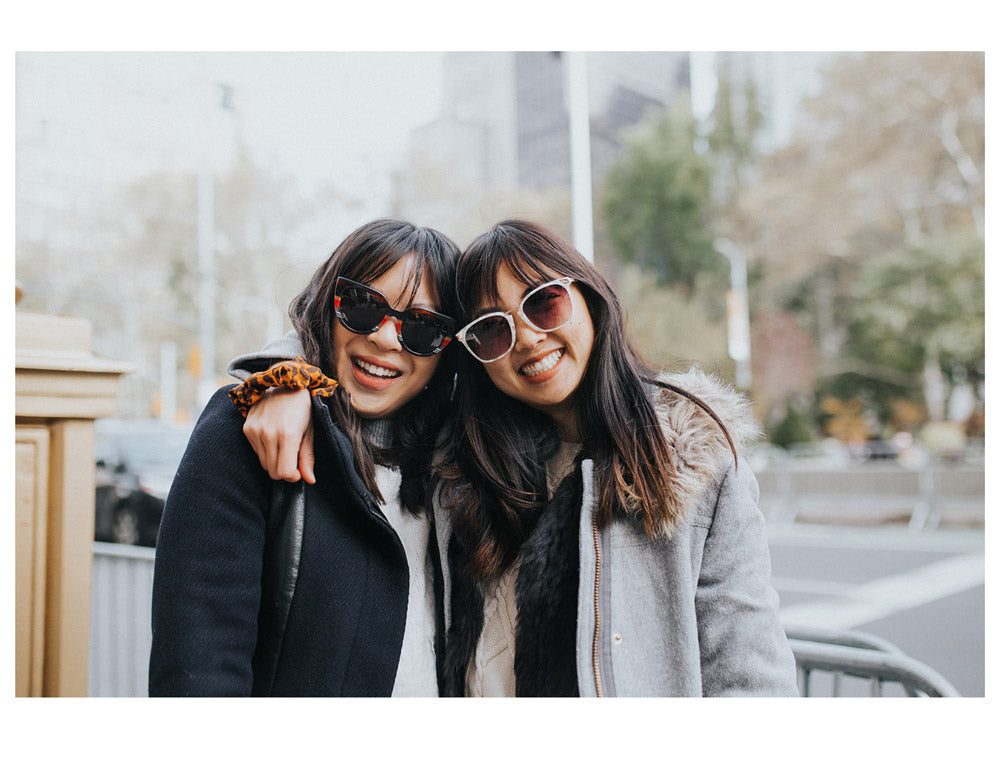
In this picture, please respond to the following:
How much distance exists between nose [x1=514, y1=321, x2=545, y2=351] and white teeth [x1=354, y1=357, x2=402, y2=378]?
37 cm

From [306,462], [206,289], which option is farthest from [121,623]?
[206,289]

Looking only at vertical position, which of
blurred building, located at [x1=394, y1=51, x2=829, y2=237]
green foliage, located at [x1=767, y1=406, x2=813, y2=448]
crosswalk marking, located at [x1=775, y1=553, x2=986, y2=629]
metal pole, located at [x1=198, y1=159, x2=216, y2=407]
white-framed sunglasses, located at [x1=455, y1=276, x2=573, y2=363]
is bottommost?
crosswalk marking, located at [x1=775, y1=553, x2=986, y2=629]

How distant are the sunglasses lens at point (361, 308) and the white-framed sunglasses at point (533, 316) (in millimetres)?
253

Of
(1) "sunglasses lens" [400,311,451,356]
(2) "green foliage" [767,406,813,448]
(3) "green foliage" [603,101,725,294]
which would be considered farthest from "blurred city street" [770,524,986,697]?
(3) "green foliage" [603,101,725,294]

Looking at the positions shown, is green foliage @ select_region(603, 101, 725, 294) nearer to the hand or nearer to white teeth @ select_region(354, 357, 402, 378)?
white teeth @ select_region(354, 357, 402, 378)

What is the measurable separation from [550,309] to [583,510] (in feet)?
1.86

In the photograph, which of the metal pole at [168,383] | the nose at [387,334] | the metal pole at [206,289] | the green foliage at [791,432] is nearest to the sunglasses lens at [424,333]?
the nose at [387,334]

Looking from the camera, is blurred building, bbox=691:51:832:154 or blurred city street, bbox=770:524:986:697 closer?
blurred city street, bbox=770:524:986:697

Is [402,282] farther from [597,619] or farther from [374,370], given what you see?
[597,619]

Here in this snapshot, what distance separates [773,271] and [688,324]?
342 centimetres

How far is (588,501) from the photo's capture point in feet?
6.41

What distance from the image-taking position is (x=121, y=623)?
3275 mm

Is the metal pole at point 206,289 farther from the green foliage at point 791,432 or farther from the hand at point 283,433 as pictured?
the green foliage at point 791,432

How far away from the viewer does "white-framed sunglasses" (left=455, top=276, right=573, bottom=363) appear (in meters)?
2.02
